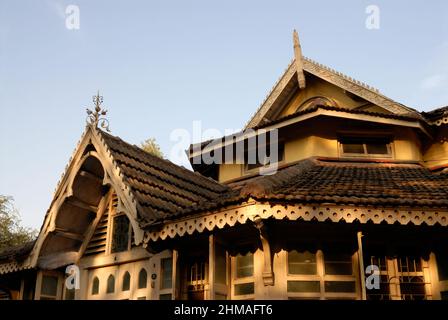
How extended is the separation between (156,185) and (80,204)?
97.5 inches

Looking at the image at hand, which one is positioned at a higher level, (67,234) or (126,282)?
(67,234)

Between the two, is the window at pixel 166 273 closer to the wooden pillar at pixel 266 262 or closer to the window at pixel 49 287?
the wooden pillar at pixel 266 262

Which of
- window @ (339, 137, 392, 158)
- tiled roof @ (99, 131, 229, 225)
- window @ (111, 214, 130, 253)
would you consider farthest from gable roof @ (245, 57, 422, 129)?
window @ (111, 214, 130, 253)

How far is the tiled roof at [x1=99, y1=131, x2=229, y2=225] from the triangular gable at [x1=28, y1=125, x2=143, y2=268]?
0.33 m

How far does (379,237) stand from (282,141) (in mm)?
4903

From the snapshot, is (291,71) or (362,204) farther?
(291,71)

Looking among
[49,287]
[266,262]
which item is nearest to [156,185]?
[266,262]

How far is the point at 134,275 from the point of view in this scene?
37.9 feet

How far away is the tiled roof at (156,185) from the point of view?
10.5 m

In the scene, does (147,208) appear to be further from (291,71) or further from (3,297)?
(3,297)

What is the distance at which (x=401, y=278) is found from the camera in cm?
973

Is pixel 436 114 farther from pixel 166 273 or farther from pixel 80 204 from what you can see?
pixel 80 204

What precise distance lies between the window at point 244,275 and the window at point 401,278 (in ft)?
7.48
